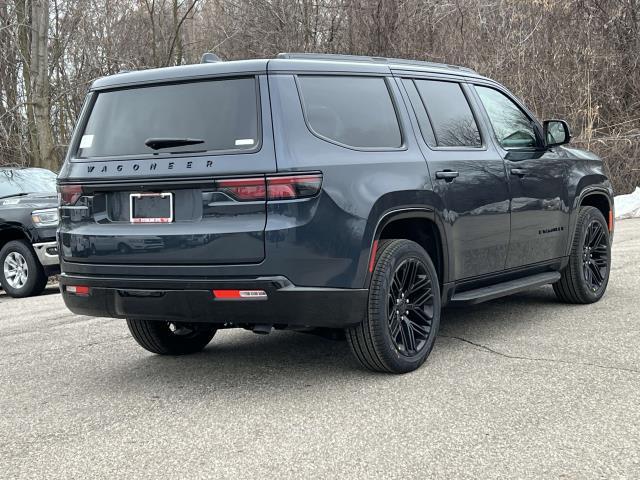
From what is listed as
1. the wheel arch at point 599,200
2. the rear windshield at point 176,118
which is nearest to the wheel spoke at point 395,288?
the rear windshield at point 176,118

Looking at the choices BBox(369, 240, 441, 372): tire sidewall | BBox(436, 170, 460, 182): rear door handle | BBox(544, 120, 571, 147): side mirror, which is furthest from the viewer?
BBox(544, 120, 571, 147): side mirror

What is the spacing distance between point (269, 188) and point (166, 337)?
185 cm

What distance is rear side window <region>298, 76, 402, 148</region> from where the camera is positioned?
4672 mm

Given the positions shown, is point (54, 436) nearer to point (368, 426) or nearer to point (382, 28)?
point (368, 426)

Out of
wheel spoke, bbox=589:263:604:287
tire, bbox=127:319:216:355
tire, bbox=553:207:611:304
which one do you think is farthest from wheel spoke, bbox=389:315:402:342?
wheel spoke, bbox=589:263:604:287

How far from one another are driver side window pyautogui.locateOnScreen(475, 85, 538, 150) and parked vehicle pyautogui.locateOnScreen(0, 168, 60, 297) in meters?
6.09

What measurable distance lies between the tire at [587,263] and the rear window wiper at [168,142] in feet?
11.9

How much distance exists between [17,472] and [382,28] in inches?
741

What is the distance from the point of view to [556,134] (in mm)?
6598

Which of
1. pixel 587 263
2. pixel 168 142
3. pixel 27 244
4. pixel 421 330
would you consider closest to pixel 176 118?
pixel 168 142

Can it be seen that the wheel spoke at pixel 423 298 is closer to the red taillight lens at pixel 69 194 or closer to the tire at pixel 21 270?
the red taillight lens at pixel 69 194

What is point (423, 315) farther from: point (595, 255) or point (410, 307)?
point (595, 255)

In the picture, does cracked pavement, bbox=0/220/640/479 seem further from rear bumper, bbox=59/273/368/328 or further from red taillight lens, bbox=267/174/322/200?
red taillight lens, bbox=267/174/322/200

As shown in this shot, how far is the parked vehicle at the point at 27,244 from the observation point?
34.2ft
